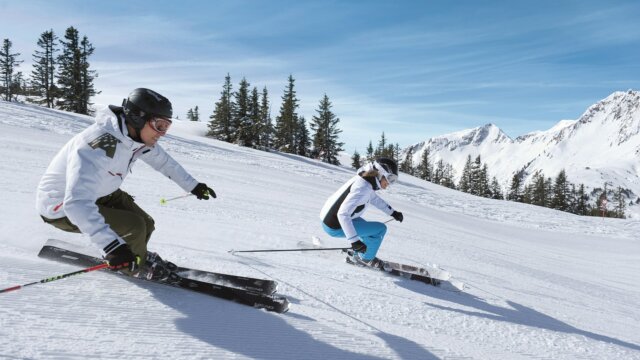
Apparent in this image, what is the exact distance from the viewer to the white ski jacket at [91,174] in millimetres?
2719

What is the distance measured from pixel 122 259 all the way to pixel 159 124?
3.87ft

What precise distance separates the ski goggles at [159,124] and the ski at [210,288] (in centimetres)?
129

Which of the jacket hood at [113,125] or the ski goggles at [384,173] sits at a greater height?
the jacket hood at [113,125]

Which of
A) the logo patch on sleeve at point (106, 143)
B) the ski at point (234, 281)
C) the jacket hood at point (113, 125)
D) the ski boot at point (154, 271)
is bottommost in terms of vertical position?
the ski at point (234, 281)

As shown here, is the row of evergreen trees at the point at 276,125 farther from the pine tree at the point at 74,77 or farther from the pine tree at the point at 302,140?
the pine tree at the point at 74,77

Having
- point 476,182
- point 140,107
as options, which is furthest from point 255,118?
point 140,107

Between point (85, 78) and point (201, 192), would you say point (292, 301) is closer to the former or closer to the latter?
point (201, 192)

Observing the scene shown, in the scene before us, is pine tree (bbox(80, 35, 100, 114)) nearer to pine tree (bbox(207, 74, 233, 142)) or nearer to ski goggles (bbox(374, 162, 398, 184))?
pine tree (bbox(207, 74, 233, 142))

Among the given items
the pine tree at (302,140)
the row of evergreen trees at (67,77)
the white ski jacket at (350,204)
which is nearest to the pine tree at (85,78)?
the row of evergreen trees at (67,77)

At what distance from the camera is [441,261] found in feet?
24.4

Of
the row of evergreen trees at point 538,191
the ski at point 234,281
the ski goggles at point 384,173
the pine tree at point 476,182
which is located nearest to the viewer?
the ski at point 234,281

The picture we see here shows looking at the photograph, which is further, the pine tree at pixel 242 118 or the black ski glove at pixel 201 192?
the pine tree at pixel 242 118

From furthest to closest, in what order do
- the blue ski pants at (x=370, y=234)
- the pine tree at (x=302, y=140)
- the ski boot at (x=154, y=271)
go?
1. the pine tree at (x=302, y=140)
2. the blue ski pants at (x=370, y=234)
3. the ski boot at (x=154, y=271)

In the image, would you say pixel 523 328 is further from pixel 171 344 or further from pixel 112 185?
pixel 112 185
